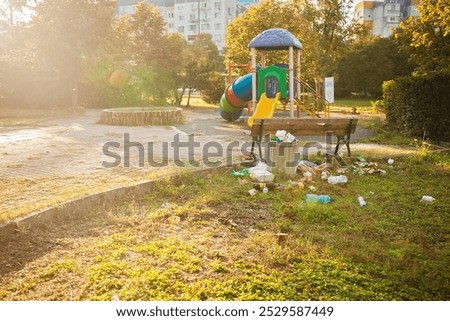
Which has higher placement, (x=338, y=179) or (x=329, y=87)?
(x=329, y=87)

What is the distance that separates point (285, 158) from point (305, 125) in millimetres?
1198

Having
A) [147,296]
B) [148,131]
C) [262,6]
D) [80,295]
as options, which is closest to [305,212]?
[147,296]

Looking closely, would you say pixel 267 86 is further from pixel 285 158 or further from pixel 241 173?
pixel 241 173

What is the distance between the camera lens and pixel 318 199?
5.69 metres

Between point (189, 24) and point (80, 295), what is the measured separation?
86.5 meters

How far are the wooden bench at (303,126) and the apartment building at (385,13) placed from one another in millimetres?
63902

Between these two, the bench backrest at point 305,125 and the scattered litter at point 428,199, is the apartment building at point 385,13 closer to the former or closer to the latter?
the bench backrest at point 305,125

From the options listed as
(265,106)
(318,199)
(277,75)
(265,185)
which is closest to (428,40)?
(277,75)

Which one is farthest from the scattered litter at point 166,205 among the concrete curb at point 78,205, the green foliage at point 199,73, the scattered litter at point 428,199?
the green foliage at point 199,73

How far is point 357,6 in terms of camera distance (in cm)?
7162

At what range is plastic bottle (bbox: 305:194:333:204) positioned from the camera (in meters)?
5.65

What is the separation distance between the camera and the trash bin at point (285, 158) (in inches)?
280

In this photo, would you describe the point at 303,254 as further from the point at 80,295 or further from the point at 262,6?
the point at 262,6
